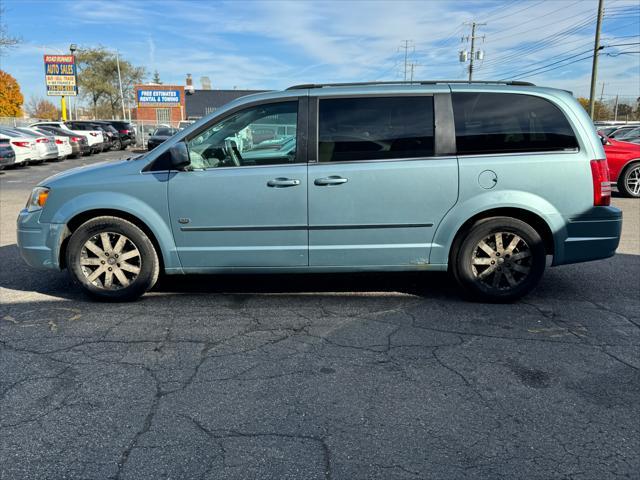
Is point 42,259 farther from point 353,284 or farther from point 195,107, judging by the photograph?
point 195,107

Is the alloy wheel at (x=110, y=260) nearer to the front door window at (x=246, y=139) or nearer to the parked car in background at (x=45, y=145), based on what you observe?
the front door window at (x=246, y=139)

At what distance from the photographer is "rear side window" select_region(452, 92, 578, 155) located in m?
4.68

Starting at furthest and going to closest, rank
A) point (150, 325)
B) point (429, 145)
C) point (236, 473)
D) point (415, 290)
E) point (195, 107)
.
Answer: point (195, 107), point (415, 290), point (429, 145), point (150, 325), point (236, 473)

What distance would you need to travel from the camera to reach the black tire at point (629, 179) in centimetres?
1224

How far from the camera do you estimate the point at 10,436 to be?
275 cm

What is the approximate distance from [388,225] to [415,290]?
3.22 feet

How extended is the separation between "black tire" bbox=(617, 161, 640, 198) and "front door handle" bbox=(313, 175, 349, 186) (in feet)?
34.0

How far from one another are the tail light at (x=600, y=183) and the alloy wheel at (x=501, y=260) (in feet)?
2.39

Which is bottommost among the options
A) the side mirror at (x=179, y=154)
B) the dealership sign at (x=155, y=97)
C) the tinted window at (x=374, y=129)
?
the side mirror at (x=179, y=154)

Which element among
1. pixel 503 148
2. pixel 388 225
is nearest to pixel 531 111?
pixel 503 148

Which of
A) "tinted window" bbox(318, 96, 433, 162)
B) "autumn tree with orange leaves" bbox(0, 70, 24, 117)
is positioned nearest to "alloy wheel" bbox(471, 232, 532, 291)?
"tinted window" bbox(318, 96, 433, 162)

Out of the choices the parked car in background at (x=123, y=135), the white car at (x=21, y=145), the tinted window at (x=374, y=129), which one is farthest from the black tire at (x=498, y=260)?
the parked car in background at (x=123, y=135)

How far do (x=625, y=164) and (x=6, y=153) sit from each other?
1881cm

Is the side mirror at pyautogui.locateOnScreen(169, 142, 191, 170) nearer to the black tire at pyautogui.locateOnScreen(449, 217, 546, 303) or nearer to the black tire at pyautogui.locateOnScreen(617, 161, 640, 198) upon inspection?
the black tire at pyautogui.locateOnScreen(449, 217, 546, 303)
